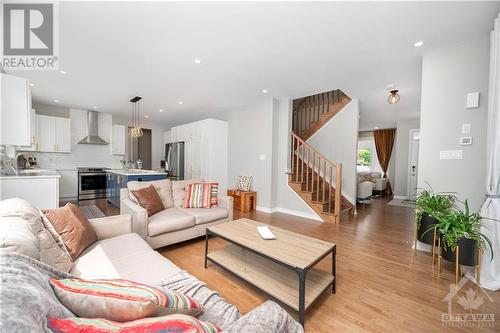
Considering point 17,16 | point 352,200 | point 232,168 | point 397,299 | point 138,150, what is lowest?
point 397,299

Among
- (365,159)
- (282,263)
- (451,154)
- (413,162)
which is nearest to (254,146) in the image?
(451,154)

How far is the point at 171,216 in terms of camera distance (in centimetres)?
273

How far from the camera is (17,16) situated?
6.74ft

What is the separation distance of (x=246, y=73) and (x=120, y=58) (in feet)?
6.11

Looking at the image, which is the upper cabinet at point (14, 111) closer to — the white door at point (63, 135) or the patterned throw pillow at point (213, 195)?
the patterned throw pillow at point (213, 195)

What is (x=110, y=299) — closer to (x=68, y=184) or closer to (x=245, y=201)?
(x=245, y=201)

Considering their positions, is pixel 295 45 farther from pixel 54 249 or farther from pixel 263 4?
pixel 54 249

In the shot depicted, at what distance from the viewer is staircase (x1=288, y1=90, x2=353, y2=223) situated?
4226 millimetres

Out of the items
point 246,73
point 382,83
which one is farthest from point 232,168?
point 382,83

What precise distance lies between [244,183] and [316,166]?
1.96 m

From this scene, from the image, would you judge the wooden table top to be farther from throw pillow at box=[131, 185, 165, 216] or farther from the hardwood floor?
throw pillow at box=[131, 185, 165, 216]

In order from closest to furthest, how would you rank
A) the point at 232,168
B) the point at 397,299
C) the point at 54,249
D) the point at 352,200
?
the point at 54,249
the point at 397,299
the point at 352,200
the point at 232,168

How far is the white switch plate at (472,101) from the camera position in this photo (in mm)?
2365

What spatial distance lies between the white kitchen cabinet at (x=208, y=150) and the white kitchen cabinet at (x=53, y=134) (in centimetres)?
329
